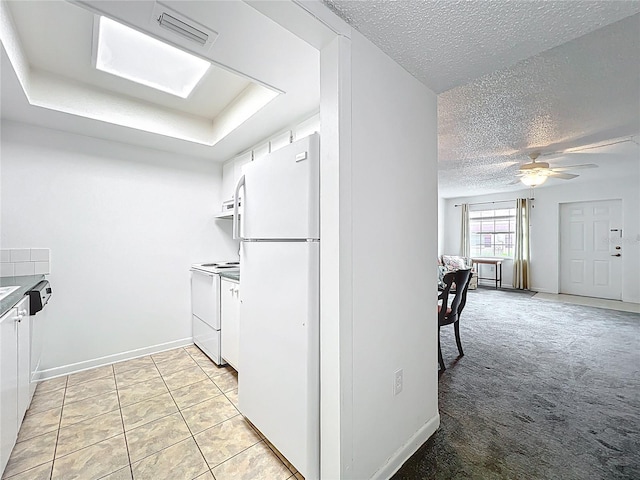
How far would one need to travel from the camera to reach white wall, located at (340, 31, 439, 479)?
1.31 metres

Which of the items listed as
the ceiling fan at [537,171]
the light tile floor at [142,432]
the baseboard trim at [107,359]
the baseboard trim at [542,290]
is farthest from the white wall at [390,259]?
the baseboard trim at [542,290]

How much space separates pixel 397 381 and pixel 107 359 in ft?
9.22

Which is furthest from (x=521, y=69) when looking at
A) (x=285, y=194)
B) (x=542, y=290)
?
(x=542, y=290)

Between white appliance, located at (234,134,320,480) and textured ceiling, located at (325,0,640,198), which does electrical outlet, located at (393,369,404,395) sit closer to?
white appliance, located at (234,134,320,480)

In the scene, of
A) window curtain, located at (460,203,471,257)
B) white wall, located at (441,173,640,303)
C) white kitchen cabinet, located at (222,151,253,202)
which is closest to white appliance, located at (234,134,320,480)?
white kitchen cabinet, located at (222,151,253,202)

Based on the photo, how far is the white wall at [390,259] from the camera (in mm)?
1311

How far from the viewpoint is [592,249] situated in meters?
5.73

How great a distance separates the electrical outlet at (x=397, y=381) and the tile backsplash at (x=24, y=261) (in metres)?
3.03

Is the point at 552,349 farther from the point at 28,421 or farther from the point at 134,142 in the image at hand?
the point at 134,142

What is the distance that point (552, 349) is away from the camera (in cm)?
313

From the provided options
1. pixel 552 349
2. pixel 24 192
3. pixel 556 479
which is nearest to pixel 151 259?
pixel 24 192

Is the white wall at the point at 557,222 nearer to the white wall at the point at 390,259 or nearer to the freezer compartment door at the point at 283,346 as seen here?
the white wall at the point at 390,259

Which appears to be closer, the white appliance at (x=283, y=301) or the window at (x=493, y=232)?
the white appliance at (x=283, y=301)

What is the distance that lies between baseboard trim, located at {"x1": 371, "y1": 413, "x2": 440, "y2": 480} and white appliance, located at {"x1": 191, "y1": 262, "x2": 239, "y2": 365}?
178 centimetres
